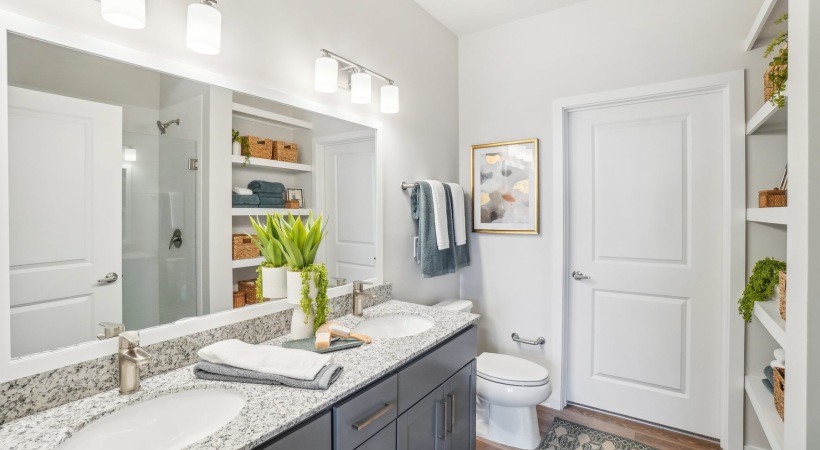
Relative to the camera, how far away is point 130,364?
989 mm

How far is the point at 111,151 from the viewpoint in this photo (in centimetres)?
104

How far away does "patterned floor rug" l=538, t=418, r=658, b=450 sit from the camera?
6.79ft

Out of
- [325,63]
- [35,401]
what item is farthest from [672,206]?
[35,401]

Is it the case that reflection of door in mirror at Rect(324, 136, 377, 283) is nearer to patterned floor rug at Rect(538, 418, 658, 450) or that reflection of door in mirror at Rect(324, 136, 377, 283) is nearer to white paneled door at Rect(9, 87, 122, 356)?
white paneled door at Rect(9, 87, 122, 356)

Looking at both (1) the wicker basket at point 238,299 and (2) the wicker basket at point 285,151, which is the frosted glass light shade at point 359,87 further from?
(1) the wicker basket at point 238,299

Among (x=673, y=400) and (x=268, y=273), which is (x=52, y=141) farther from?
(x=673, y=400)

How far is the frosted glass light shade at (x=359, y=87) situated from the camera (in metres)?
Answer: 1.79

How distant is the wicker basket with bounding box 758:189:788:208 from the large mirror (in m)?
1.99

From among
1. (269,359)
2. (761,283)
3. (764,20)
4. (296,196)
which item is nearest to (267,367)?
(269,359)

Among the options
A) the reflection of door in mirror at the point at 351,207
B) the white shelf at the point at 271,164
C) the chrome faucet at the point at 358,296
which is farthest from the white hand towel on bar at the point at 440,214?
the white shelf at the point at 271,164

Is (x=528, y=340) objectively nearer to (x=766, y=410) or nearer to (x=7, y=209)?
(x=766, y=410)

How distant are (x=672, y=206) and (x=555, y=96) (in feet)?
3.07

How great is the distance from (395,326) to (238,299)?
716 millimetres

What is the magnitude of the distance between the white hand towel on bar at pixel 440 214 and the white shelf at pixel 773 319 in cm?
144
